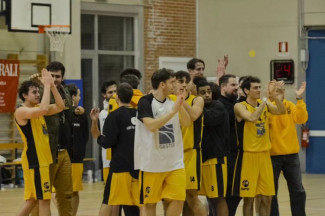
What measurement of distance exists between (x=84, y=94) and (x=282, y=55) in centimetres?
525

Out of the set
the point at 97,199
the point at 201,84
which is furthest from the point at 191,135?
the point at 97,199

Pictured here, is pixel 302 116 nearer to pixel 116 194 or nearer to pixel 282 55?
pixel 116 194

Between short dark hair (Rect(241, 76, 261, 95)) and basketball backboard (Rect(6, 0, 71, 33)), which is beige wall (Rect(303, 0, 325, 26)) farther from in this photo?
short dark hair (Rect(241, 76, 261, 95))

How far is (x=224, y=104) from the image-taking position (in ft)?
37.6

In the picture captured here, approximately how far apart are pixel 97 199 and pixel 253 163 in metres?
5.99

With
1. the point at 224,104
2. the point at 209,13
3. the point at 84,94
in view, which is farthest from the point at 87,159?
the point at 224,104

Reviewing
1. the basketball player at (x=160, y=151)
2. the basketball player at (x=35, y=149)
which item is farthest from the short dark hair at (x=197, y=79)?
the basketball player at (x=35, y=149)

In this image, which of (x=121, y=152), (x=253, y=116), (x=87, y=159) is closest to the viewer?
(x=121, y=152)

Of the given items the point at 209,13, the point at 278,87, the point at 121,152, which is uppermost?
the point at 209,13

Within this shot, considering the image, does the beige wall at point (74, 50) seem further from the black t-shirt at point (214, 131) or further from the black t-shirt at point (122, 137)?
the black t-shirt at point (122, 137)

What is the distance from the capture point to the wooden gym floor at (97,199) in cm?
1418

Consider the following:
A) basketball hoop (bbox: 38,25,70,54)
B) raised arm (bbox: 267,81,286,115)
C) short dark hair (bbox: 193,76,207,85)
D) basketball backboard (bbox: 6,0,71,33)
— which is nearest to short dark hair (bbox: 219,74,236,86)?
short dark hair (bbox: 193,76,207,85)

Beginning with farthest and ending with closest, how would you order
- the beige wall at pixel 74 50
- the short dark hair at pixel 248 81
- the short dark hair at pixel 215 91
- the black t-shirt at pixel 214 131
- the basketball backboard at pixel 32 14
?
1. the beige wall at pixel 74 50
2. the basketball backboard at pixel 32 14
3. the short dark hair at pixel 248 81
4. the short dark hair at pixel 215 91
5. the black t-shirt at pixel 214 131

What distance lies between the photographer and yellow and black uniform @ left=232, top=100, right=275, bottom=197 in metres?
11.1
